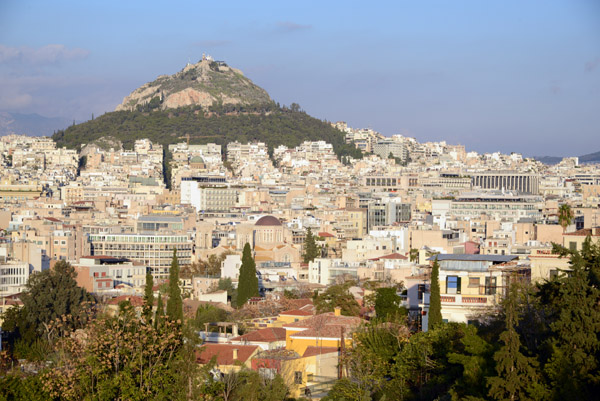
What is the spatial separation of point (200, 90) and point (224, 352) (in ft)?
472

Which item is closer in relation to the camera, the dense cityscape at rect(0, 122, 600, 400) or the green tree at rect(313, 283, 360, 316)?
the dense cityscape at rect(0, 122, 600, 400)

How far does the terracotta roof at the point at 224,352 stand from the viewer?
29817 mm

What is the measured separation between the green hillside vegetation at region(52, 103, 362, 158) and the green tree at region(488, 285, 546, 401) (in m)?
129

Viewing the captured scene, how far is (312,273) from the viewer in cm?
6188

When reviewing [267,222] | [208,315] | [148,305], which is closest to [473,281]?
[148,305]

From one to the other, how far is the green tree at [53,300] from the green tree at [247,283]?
5883 mm

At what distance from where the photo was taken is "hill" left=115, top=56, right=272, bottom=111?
170 m

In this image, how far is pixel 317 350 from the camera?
29.9 meters

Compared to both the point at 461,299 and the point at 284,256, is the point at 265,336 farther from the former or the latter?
the point at 284,256

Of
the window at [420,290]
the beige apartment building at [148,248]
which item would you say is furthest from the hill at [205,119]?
the window at [420,290]

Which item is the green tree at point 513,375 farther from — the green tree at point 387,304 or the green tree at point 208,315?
the green tree at point 208,315

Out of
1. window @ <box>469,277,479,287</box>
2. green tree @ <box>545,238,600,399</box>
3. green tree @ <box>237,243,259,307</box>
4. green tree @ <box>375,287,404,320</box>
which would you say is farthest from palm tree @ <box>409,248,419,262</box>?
green tree @ <box>545,238,600,399</box>

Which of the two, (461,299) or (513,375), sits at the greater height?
(461,299)

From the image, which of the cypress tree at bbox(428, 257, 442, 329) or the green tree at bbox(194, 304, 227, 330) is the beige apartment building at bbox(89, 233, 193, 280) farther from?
the cypress tree at bbox(428, 257, 442, 329)
